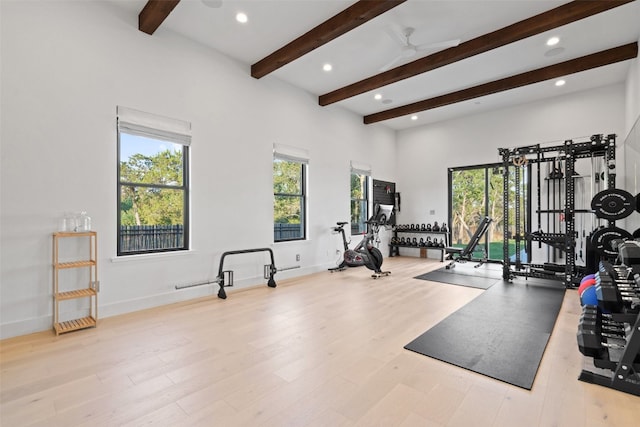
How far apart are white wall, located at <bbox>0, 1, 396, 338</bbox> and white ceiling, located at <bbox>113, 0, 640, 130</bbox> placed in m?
0.48

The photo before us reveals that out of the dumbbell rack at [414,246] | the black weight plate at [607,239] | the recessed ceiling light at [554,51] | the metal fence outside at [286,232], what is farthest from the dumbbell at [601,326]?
the dumbbell rack at [414,246]

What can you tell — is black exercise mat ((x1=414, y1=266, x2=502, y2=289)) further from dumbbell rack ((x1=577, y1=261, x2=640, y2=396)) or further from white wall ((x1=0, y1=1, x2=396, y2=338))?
white wall ((x1=0, y1=1, x2=396, y2=338))

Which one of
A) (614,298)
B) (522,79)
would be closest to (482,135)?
(522,79)

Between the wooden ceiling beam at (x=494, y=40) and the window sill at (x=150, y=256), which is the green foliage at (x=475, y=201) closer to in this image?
the wooden ceiling beam at (x=494, y=40)

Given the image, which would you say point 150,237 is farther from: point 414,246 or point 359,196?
point 414,246

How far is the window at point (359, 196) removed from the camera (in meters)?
7.50

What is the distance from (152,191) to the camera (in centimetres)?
406

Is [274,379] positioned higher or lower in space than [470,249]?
lower

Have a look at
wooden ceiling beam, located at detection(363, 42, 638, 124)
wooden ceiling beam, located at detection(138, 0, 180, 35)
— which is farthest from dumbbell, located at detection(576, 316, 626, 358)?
wooden ceiling beam, located at detection(138, 0, 180, 35)

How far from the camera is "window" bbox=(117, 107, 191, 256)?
3781 mm

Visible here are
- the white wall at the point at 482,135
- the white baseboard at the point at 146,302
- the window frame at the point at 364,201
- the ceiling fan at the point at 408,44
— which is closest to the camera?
the white baseboard at the point at 146,302

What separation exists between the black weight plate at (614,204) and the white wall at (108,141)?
15.5ft

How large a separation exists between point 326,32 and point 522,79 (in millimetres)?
3964

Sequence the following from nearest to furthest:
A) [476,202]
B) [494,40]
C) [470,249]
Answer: [494,40]
[470,249]
[476,202]
